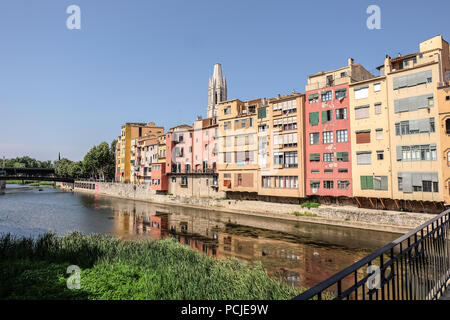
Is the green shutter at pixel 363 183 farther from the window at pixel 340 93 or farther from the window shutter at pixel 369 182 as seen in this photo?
the window at pixel 340 93

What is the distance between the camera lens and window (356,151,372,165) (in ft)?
105

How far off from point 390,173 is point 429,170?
12.0 ft

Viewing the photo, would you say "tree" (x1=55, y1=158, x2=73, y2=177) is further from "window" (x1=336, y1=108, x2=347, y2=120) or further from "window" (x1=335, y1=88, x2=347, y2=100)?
"window" (x1=335, y1=88, x2=347, y2=100)

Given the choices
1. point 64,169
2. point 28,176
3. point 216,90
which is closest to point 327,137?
point 216,90

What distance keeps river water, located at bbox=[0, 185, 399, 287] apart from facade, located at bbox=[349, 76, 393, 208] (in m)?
5.37

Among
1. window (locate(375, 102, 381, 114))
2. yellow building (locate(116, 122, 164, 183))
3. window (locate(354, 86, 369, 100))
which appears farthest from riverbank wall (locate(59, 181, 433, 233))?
yellow building (locate(116, 122, 164, 183))

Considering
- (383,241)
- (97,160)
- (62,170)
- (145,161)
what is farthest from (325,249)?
(62,170)

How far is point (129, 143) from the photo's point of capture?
83.1 meters

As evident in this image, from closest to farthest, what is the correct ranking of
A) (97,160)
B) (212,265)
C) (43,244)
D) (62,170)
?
(212,265) < (43,244) < (97,160) < (62,170)

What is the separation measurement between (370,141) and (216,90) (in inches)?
4043

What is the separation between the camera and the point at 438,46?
30766 mm
